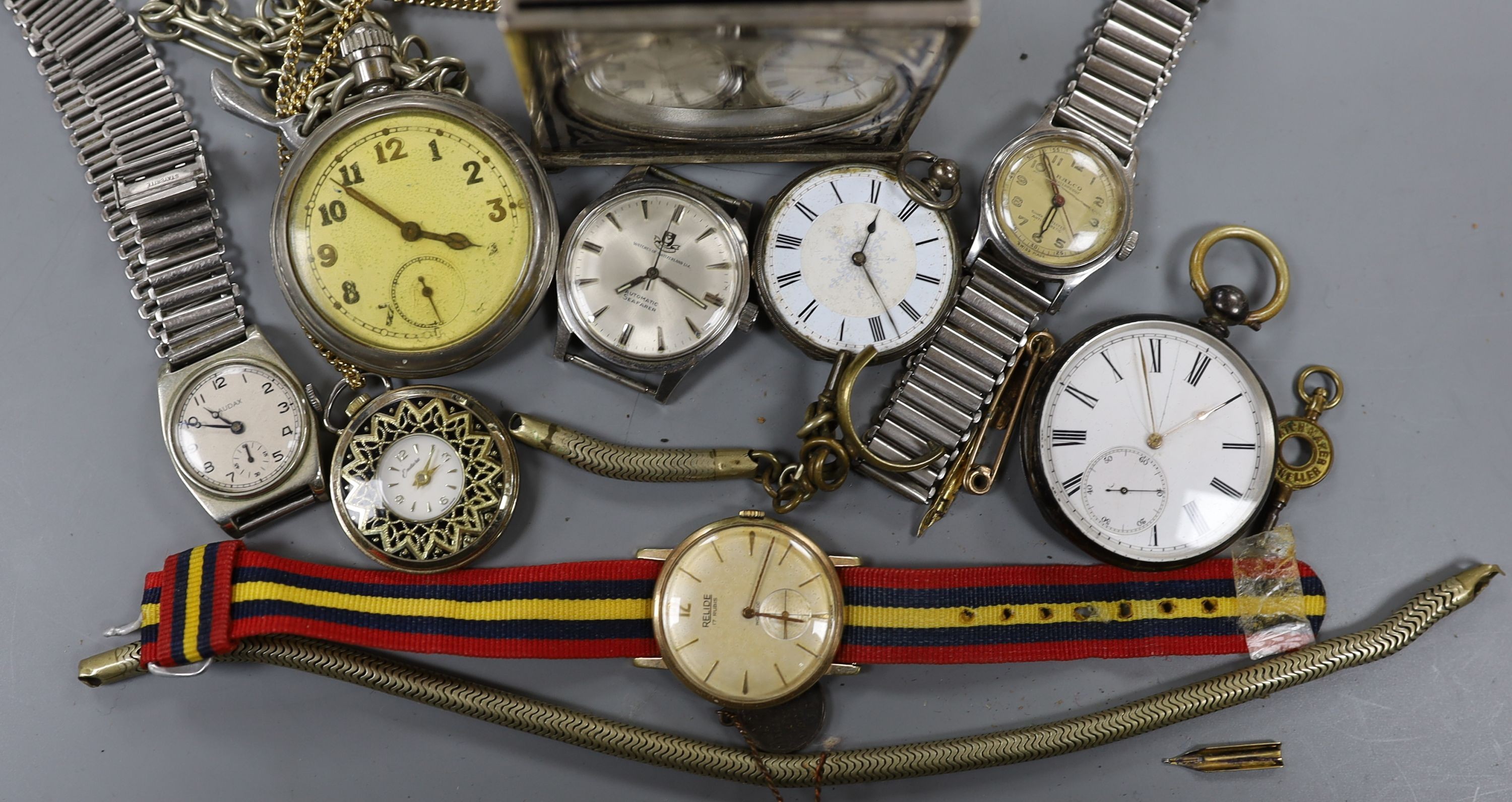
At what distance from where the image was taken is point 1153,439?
2439 millimetres

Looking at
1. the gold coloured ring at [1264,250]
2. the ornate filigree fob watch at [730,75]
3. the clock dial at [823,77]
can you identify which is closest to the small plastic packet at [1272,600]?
the gold coloured ring at [1264,250]

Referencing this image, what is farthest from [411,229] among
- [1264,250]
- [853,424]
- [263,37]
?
[1264,250]

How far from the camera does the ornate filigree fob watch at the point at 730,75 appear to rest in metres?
1.71

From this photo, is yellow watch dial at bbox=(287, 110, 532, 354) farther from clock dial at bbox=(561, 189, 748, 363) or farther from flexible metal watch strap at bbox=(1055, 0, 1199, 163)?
flexible metal watch strap at bbox=(1055, 0, 1199, 163)

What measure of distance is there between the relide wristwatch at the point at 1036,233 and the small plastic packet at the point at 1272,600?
2.77 ft

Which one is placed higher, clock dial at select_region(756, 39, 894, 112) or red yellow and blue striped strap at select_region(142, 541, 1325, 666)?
clock dial at select_region(756, 39, 894, 112)

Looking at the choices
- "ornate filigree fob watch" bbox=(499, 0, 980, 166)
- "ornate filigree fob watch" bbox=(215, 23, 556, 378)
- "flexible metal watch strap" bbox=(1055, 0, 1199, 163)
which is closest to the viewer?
"ornate filigree fob watch" bbox=(499, 0, 980, 166)

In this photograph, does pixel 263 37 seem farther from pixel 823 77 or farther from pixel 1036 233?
pixel 1036 233

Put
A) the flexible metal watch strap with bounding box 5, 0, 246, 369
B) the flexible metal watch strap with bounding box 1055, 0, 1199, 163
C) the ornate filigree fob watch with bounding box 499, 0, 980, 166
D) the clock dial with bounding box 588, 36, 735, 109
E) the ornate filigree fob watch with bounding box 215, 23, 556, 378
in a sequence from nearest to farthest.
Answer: the ornate filigree fob watch with bounding box 499, 0, 980, 166 → the clock dial with bounding box 588, 36, 735, 109 → the ornate filigree fob watch with bounding box 215, 23, 556, 378 → the flexible metal watch strap with bounding box 5, 0, 246, 369 → the flexible metal watch strap with bounding box 1055, 0, 1199, 163

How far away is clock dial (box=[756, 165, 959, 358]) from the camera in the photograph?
2.37 meters

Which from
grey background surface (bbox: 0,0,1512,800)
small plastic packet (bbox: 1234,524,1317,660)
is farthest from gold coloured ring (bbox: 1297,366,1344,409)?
small plastic packet (bbox: 1234,524,1317,660)

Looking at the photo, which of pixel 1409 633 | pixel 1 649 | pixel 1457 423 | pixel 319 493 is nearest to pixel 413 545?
pixel 319 493

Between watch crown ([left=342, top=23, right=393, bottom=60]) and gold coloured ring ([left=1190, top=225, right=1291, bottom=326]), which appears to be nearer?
watch crown ([left=342, top=23, right=393, bottom=60])

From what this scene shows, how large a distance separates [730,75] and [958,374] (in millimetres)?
961
